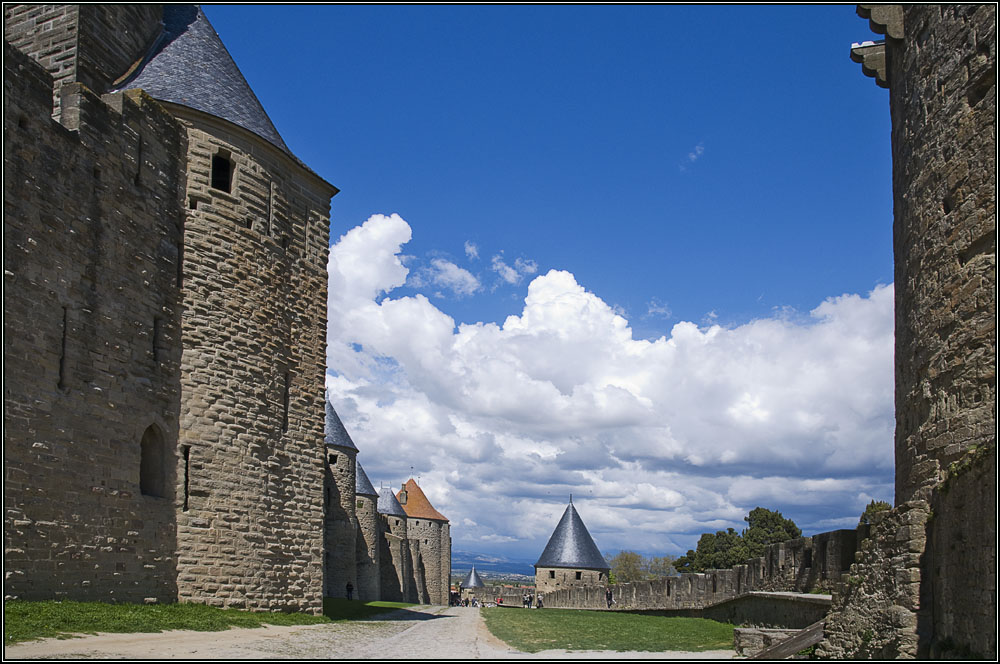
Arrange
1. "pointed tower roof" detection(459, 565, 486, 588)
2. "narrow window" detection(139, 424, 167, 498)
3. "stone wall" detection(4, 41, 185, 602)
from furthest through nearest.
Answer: "pointed tower roof" detection(459, 565, 486, 588)
"narrow window" detection(139, 424, 167, 498)
"stone wall" detection(4, 41, 185, 602)

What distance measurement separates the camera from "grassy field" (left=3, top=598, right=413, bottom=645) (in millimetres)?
10102

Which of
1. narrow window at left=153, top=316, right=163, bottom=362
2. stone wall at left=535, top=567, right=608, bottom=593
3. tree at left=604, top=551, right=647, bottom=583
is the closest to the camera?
narrow window at left=153, top=316, right=163, bottom=362

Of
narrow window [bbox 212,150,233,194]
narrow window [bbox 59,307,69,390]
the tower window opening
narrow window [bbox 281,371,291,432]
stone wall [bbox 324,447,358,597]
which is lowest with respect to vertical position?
→ stone wall [bbox 324,447,358,597]

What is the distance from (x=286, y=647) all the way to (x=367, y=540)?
32845 millimetres

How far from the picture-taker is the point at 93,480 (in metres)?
12.9

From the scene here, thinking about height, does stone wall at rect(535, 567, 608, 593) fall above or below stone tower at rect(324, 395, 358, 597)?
below

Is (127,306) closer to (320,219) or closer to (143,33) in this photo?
(320,219)

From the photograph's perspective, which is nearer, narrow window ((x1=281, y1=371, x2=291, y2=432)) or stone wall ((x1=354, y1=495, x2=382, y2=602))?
narrow window ((x1=281, y1=371, x2=291, y2=432))

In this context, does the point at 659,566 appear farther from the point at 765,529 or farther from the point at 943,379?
the point at 943,379

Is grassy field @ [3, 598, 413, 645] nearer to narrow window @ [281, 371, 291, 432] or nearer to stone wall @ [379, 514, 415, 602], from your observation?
narrow window @ [281, 371, 291, 432]

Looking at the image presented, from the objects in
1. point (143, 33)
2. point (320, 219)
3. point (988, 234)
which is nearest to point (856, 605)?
point (988, 234)

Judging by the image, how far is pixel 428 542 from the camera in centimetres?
5881

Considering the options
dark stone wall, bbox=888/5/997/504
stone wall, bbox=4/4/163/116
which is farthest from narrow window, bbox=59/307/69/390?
dark stone wall, bbox=888/5/997/504

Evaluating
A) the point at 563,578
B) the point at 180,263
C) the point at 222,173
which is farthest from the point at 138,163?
the point at 563,578
